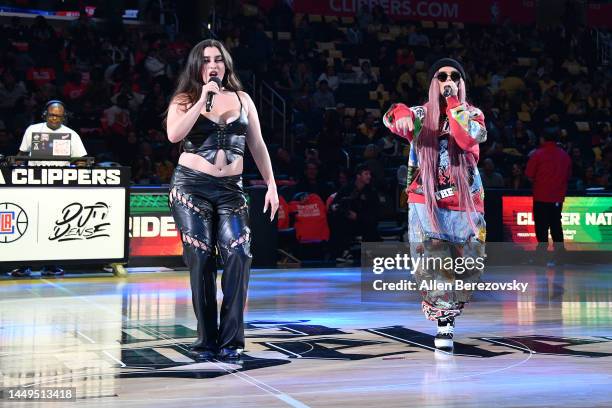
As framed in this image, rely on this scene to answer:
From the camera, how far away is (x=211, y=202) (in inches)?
239

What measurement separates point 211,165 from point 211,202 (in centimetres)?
22

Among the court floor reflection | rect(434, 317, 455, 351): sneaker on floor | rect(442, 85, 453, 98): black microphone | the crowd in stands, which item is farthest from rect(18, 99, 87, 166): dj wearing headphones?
rect(434, 317, 455, 351): sneaker on floor

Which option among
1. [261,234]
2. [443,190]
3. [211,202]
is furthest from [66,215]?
[443,190]

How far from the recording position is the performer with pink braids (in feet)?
21.5

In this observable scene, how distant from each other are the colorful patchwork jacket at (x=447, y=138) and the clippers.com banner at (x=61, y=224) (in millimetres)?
6402

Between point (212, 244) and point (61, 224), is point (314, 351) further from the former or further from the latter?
point (61, 224)

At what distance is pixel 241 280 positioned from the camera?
604 centimetres

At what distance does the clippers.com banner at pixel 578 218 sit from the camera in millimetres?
15586

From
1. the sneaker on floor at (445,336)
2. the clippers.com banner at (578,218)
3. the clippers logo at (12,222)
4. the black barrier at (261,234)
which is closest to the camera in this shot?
the sneaker on floor at (445,336)

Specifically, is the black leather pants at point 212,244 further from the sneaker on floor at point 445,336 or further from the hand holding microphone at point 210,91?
the sneaker on floor at point 445,336

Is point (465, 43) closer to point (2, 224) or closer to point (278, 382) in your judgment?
point (2, 224)

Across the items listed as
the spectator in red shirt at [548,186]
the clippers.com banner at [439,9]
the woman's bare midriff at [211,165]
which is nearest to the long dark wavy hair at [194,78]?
the woman's bare midriff at [211,165]

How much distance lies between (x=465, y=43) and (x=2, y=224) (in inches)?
608

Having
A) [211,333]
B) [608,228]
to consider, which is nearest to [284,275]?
[608,228]
